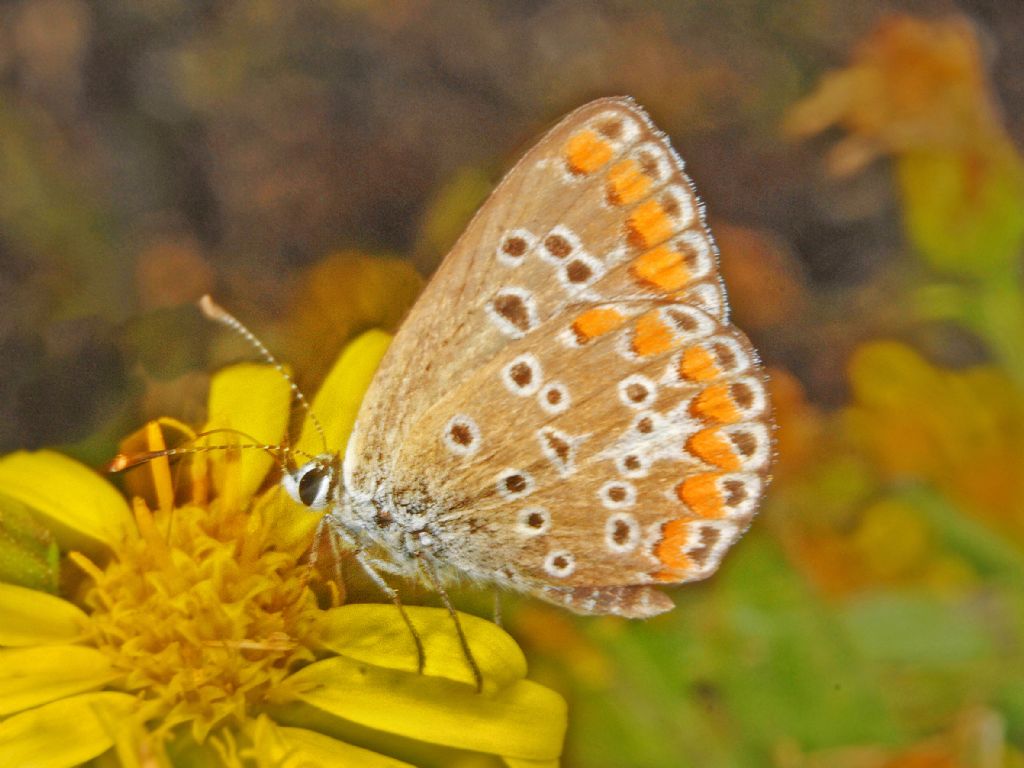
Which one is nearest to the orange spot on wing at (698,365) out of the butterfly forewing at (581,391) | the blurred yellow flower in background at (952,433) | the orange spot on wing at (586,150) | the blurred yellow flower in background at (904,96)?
the butterfly forewing at (581,391)

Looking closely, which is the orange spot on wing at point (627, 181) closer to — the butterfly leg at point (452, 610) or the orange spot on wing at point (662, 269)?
the orange spot on wing at point (662, 269)

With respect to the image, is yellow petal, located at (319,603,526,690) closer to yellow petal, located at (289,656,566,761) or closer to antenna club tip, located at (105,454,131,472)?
yellow petal, located at (289,656,566,761)

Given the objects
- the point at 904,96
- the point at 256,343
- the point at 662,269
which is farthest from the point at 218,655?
the point at 904,96

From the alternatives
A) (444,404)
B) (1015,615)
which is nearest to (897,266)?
(1015,615)

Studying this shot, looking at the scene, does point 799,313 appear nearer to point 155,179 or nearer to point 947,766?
point 947,766

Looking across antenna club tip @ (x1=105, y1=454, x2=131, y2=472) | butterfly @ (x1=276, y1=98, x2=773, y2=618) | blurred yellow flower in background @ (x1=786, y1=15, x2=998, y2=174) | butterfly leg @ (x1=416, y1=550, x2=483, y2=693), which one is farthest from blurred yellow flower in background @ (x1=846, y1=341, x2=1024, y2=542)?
antenna club tip @ (x1=105, y1=454, x2=131, y2=472)

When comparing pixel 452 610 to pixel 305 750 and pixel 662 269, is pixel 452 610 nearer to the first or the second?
pixel 305 750
